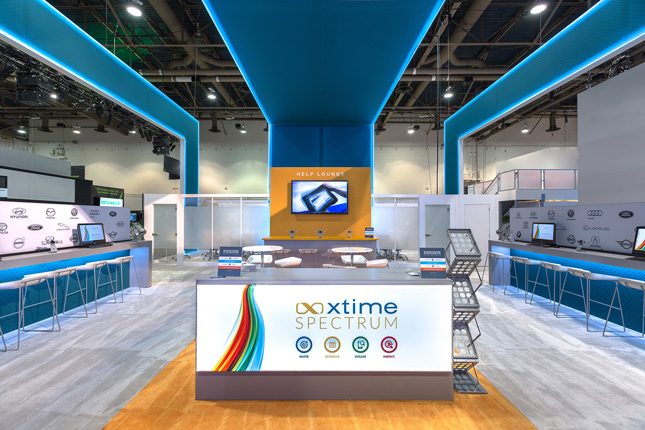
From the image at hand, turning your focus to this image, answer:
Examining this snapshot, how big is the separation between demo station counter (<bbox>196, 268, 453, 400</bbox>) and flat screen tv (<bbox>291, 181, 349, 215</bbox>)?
4.74m

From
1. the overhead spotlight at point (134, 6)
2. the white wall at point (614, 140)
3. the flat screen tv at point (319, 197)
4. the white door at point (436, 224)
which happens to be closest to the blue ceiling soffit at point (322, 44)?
the flat screen tv at point (319, 197)

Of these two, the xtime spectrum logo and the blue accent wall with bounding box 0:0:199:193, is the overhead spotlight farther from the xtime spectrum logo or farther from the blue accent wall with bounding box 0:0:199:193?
the xtime spectrum logo

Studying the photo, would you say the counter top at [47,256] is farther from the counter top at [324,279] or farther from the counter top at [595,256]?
the counter top at [595,256]

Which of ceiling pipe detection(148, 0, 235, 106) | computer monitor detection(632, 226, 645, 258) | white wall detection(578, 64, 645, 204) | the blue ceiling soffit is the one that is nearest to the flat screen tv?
the blue ceiling soffit

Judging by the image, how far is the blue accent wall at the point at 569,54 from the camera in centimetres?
344

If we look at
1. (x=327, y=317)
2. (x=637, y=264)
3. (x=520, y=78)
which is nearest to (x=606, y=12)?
(x=520, y=78)

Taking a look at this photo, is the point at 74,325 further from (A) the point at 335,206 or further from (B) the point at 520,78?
(B) the point at 520,78

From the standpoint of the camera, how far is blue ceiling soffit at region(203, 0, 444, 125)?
330cm

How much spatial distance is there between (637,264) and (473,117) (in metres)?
4.79

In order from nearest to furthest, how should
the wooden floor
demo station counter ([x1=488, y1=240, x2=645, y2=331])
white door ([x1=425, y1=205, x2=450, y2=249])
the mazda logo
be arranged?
the wooden floor → demo station counter ([x1=488, y1=240, x2=645, y2=331]) → the mazda logo → white door ([x1=425, y1=205, x2=450, y2=249])

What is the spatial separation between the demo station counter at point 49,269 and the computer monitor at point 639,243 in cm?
663

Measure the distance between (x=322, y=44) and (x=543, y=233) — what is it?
4.39m

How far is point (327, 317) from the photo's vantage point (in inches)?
82.7

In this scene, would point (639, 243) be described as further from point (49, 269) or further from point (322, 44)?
point (49, 269)
